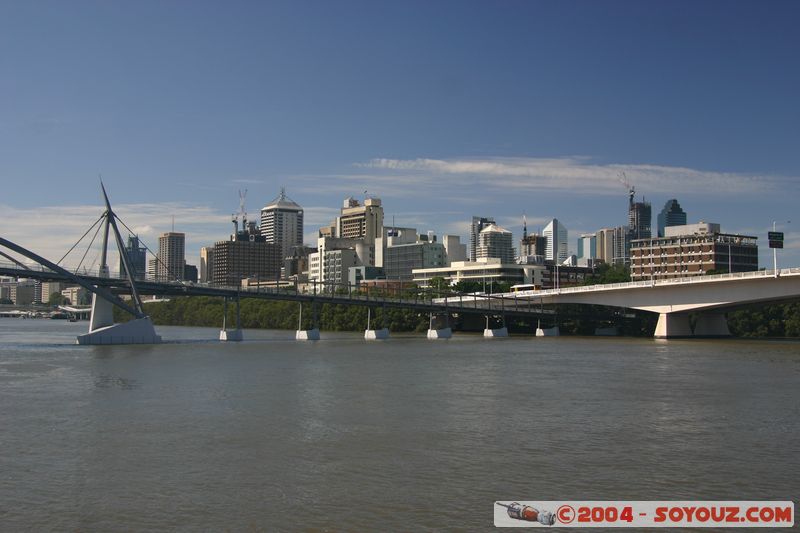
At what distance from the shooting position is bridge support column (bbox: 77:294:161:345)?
90.4 meters

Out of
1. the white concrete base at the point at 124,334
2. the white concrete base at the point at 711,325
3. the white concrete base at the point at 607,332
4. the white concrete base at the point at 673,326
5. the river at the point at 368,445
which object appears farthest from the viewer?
the white concrete base at the point at 607,332

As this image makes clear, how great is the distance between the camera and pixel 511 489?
22.9 m


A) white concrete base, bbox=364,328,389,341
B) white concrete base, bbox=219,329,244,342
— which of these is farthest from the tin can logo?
white concrete base, bbox=364,328,389,341

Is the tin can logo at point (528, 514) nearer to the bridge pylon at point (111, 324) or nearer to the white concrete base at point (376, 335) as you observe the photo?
the bridge pylon at point (111, 324)

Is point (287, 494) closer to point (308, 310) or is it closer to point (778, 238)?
point (778, 238)

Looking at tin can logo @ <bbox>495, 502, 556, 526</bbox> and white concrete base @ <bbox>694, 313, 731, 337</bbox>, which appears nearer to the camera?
Result: tin can logo @ <bbox>495, 502, 556, 526</bbox>

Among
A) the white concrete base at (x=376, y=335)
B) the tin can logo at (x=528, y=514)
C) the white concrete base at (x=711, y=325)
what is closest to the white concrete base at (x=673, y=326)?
the white concrete base at (x=711, y=325)

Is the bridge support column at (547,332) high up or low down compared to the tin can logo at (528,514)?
down

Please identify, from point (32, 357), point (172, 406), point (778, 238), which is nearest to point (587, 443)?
point (172, 406)

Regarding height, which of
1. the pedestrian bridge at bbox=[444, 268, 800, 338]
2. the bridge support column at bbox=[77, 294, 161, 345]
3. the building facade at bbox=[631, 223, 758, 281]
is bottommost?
the bridge support column at bbox=[77, 294, 161, 345]

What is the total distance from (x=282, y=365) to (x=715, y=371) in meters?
32.6

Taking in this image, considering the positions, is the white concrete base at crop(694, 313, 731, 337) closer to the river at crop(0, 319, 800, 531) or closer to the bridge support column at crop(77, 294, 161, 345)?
the river at crop(0, 319, 800, 531)

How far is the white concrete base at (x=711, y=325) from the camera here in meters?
116

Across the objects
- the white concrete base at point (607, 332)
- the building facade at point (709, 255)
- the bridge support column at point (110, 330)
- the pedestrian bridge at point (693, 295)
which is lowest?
the white concrete base at point (607, 332)
